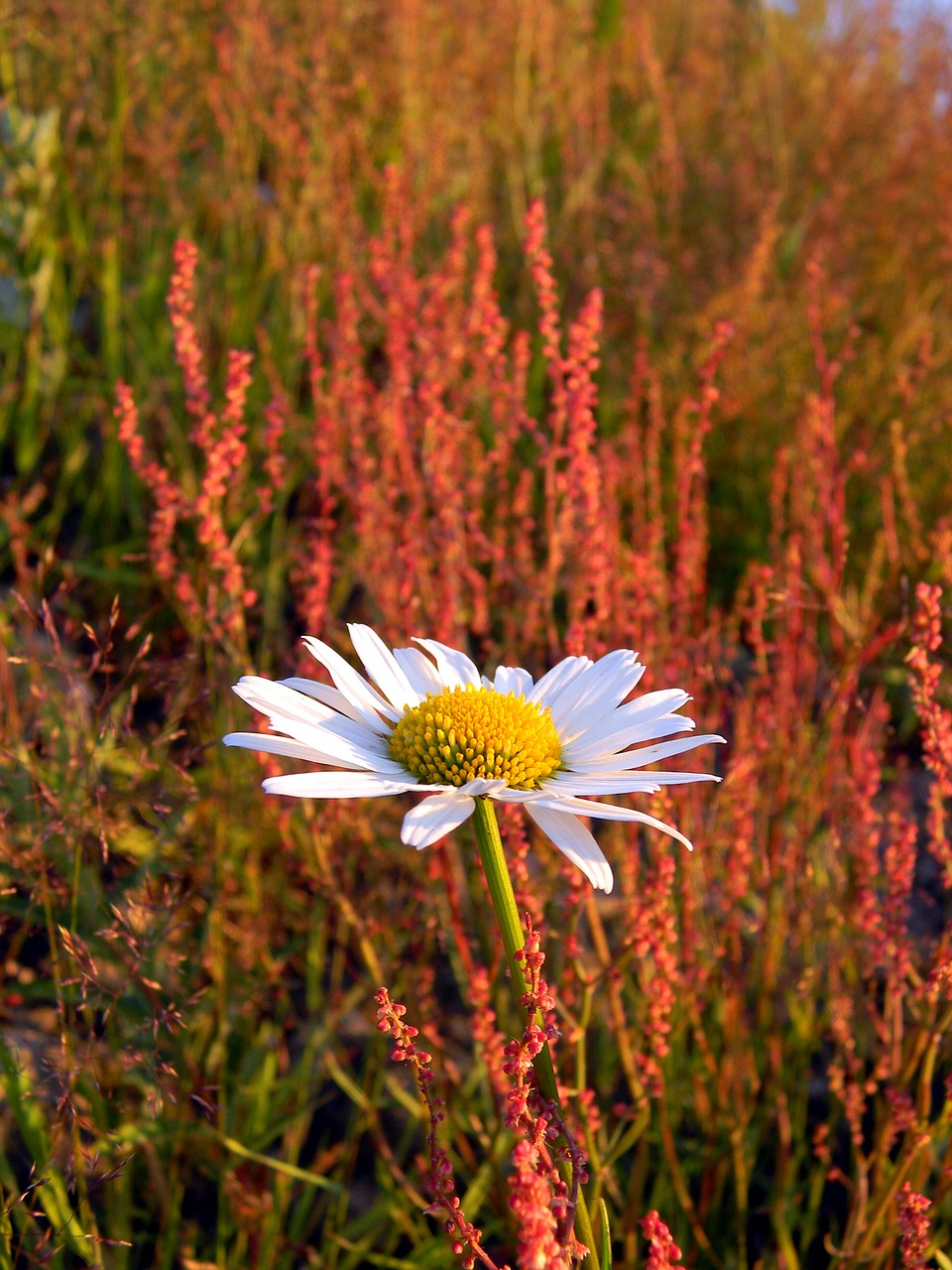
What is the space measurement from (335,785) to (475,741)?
7.1 inches

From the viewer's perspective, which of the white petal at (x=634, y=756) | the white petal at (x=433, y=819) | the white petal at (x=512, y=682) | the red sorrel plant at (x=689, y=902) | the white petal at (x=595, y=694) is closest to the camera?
the white petal at (x=433, y=819)

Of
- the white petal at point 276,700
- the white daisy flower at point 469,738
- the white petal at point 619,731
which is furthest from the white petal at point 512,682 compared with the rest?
the white petal at point 276,700

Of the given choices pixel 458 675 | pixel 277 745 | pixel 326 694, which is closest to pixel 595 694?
pixel 458 675

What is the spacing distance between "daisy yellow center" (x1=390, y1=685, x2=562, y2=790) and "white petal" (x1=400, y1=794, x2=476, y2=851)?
0.08 m

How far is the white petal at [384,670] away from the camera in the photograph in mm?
1262

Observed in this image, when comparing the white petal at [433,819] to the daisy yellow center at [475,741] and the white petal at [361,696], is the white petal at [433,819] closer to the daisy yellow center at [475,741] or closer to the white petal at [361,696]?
the daisy yellow center at [475,741]

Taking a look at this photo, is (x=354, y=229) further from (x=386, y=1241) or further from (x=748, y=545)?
(x=386, y=1241)

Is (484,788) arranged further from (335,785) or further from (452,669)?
(452,669)

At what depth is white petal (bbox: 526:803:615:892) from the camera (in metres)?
0.91

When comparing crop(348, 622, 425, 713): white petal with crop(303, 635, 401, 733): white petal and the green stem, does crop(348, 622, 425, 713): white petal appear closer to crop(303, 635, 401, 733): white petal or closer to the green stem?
crop(303, 635, 401, 733): white petal

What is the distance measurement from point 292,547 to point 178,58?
6.32 ft

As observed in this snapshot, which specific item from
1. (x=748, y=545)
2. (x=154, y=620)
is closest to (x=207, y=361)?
(x=154, y=620)

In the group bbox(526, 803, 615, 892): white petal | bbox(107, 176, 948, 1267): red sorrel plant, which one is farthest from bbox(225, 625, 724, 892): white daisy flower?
bbox(107, 176, 948, 1267): red sorrel plant

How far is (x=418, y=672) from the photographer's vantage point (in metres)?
1.33
